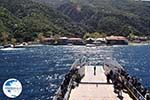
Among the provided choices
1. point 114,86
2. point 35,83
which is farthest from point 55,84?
point 114,86

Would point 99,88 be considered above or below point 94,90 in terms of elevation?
below

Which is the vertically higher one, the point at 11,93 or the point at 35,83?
the point at 11,93

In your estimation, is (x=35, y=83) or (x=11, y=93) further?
(x=35, y=83)

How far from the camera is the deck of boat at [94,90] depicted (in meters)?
55.2

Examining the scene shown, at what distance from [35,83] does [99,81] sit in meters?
30.9

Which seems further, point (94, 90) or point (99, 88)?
point (99, 88)

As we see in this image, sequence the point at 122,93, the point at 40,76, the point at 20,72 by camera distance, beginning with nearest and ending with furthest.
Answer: the point at 122,93
the point at 40,76
the point at 20,72

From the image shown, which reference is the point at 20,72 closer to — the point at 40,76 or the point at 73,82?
the point at 40,76

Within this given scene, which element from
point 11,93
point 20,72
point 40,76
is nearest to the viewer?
point 11,93

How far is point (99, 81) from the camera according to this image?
229 ft

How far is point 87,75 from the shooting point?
7750cm

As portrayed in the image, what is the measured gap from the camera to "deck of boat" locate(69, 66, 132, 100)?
55.2 m

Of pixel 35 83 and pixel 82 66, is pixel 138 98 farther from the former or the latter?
pixel 35 83

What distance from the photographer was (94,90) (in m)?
60.8
